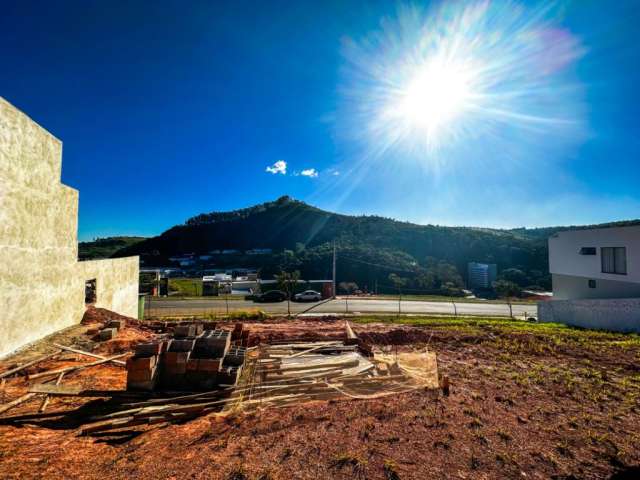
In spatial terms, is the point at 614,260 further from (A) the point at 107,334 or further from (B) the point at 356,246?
(B) the point at 356,246

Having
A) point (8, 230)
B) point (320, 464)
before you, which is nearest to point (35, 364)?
point (8, 230)

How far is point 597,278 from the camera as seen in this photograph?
22469 mm

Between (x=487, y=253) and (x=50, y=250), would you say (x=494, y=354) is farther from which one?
(x=487, y=253)

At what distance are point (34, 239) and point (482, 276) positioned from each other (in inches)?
2446

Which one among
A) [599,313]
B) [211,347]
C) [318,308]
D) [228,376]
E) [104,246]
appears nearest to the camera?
[228,376]

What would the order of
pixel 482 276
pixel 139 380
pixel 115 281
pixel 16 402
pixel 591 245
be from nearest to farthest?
pixel 16 402, pixel 139 380, pixel 115 281, pixel 591 245, pixel 482 276

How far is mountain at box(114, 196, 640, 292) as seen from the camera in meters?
56.2

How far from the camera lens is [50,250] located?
9305 mm

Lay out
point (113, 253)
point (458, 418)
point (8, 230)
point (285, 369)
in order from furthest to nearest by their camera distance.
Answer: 1. point (113, 253)
2. point (8, 230)
3. point (285, 369)
4. point (458, 418)

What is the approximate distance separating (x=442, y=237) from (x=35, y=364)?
7747 cm

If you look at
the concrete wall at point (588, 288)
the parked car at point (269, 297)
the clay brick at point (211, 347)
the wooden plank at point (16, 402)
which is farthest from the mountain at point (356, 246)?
the wooden plank at point (16, 402)

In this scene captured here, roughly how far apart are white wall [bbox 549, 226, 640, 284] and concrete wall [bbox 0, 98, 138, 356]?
3149 centimetres

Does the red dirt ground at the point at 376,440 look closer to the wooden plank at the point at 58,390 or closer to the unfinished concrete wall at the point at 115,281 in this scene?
the wooden plank at the point at 58,390

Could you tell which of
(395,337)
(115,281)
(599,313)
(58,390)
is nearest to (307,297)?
(115,281)
